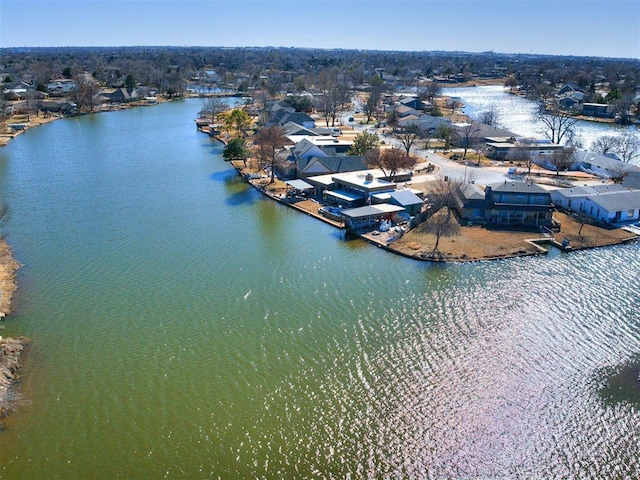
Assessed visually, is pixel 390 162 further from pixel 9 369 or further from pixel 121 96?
pixel 121 96

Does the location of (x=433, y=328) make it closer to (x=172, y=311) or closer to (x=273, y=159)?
(x=172, y=311)

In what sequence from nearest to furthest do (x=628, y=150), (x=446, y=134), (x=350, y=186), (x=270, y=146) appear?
(x=350, y=186) < (x=270, y=146) < (x=628, y=150) < (x=446, y=134)

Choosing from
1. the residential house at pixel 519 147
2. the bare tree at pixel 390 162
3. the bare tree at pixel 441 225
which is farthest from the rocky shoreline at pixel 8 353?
the residential house at pixel 519 147

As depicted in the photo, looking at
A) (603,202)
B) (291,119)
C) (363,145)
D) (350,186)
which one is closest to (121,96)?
(291,119)

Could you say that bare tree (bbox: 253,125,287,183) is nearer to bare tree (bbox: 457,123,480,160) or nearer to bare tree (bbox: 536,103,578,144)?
bare tree (bbox: 457,123,480,160)

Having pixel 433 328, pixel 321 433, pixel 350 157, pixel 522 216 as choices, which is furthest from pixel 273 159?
pixel 321 433

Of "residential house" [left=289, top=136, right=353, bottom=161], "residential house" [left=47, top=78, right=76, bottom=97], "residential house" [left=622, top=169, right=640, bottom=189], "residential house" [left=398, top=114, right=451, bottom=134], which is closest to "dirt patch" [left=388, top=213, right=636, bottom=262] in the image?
"residential house" [left=622, top=169, right=640, bottom=189]

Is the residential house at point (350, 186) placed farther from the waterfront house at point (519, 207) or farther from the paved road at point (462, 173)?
the waterfront house at point (519, 207)
